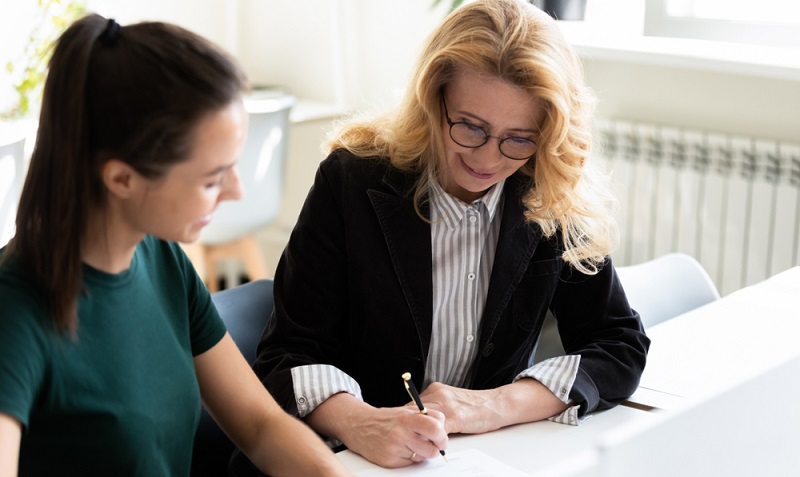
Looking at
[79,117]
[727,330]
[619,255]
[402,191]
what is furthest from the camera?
[619,255]

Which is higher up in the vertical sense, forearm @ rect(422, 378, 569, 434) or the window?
the window

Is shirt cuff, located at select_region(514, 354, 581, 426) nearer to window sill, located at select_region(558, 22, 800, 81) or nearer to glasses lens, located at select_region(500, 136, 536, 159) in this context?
glasses lens, located at select_region(500, 136, 536, 159)

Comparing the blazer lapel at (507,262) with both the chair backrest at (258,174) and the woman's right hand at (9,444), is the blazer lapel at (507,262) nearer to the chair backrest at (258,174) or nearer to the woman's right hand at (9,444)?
the woman's right hand at (9,444)

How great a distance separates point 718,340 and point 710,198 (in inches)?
56.3

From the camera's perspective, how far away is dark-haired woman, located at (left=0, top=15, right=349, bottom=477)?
1.12m

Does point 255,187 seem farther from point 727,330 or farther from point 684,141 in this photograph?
point 727,330

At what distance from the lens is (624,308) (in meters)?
1.85

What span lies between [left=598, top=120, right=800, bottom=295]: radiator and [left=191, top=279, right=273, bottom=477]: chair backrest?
4.51 ft

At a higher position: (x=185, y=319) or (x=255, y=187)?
(x=185, y=319)

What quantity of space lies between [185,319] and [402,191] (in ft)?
1.74

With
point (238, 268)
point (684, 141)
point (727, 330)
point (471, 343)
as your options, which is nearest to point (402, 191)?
point (471, 343)

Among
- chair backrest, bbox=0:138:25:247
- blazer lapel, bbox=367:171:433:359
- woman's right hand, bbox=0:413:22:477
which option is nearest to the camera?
woman's right hand, bbox=0:413:22:477

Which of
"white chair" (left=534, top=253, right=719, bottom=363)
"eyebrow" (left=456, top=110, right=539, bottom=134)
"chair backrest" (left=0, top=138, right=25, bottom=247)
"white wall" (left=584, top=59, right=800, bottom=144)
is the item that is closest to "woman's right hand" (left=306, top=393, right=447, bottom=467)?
"eyebrow" (left=456, top=110, right=539, bottom=134)

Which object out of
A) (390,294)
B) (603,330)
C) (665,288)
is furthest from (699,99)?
(390,294)
